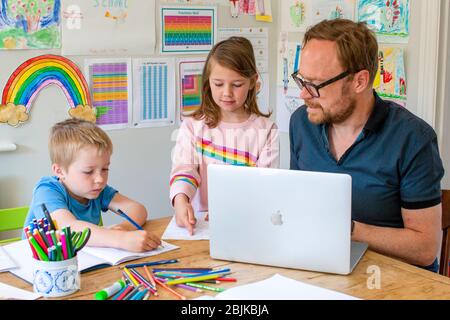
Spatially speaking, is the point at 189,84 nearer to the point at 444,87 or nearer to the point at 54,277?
the point at 444,87

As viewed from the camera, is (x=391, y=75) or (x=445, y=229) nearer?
(x=445, y=229)

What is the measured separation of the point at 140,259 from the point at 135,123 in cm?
161

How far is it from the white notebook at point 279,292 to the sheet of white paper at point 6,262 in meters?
0.50

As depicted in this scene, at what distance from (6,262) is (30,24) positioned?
1.46 m

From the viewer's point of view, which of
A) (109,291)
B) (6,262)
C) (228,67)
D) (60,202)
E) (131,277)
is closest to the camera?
(109,291)

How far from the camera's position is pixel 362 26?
196cm

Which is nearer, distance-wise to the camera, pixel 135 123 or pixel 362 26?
pixel 362 26

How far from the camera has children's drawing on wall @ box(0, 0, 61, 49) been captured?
2697mm

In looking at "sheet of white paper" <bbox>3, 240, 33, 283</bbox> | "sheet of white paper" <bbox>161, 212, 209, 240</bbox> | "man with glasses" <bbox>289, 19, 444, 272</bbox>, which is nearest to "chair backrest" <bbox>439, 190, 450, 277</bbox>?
"man with glasses" <bbox>289, 19, 444, 272</bbox>

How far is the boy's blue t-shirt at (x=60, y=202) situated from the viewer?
183 cm

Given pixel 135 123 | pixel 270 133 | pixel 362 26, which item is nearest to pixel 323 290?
pixel 362 26

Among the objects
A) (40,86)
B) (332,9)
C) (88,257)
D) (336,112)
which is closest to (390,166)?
(336,112)

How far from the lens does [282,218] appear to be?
4.98ft
